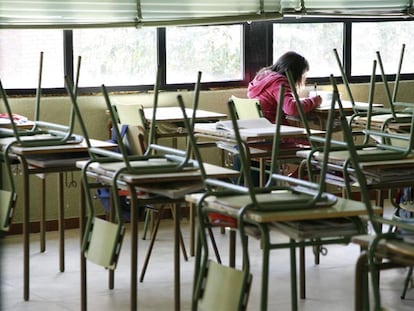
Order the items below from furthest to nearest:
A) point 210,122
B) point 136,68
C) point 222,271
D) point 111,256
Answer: point 136,68
point 210,122
point 111,256
point 222,271

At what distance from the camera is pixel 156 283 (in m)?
5.35

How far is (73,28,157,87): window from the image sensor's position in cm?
683

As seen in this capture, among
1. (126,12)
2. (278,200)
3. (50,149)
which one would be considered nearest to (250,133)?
(50,149)

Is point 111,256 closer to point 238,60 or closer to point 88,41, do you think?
point 88,41

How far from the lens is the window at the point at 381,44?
25.9 feet

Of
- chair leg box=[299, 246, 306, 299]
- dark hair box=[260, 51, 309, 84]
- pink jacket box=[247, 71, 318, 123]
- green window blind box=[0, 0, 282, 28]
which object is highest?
green window blind box=[0, 0, 282, 28]

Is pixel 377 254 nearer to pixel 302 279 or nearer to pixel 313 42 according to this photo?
pixel 302 279

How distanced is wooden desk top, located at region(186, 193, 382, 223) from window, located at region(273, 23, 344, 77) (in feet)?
13.7

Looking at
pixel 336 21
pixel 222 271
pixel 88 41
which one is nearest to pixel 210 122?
pixel 88 41

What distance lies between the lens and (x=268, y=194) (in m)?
3.52

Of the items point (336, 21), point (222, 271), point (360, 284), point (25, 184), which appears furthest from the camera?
point (336, 21)

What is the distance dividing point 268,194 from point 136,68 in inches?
143

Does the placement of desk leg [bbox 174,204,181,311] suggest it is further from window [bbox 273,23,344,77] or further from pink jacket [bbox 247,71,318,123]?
window [bbox 273,23,344,77]

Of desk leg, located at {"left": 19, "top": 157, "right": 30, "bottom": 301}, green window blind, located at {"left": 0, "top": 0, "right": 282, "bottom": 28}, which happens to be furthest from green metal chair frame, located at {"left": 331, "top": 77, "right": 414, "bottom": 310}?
green window blind, located at {"left": 0, "top": 0, "right": 282, "bottom": 28}
